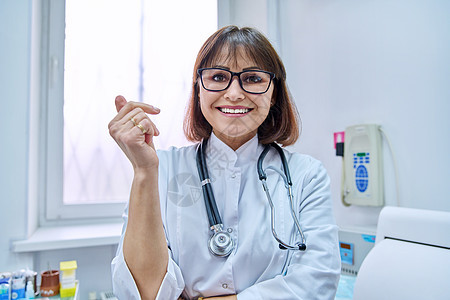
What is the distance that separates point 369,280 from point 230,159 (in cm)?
59

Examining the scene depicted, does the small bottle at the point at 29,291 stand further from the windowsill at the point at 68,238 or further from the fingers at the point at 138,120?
the fingers at the point at 138,120

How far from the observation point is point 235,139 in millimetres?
1077

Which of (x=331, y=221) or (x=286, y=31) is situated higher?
(x=286, y=31)

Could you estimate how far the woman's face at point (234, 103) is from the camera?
0.94 metres

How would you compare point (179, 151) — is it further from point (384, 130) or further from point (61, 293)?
point (384, 130)

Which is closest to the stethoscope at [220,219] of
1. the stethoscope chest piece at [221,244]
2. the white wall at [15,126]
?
the stethoscope chest piece at [221,244]

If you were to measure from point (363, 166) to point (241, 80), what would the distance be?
0.89m

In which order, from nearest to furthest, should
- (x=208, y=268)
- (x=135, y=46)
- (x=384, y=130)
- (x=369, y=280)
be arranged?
(x=208, y=268), (x=369, y=280), (x=384, y=130), (x=135, y=46)

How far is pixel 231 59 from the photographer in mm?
952

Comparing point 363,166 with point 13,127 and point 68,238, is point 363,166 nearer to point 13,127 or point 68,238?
point 68,238

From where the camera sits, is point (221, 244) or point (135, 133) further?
point (221, 244)

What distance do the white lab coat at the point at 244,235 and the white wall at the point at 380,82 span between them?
1.93 ft

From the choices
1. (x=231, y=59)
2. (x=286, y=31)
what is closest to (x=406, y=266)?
(x=231, y=59)

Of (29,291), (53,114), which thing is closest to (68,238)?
(29,291)
